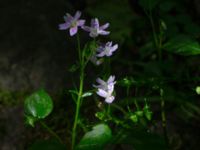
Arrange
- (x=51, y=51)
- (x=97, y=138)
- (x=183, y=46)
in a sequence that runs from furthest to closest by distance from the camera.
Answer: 1. (x=51, y=51)
2. (x=183, y=46)
3. (x=97, y=138)

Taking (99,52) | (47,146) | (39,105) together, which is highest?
(99,52)

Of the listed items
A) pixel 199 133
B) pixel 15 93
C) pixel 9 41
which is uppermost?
pixel 9 41

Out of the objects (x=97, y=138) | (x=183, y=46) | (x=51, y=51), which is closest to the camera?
(x=97, y=138)

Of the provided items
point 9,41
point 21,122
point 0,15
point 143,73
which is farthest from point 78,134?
point 0,15

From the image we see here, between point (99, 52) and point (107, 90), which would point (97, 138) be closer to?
point (107, 90)

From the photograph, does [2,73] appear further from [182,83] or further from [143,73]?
[182,83]

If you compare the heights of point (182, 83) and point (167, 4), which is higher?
point (167, 4)

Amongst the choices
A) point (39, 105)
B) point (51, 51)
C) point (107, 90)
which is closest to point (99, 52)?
point (107, 90)
